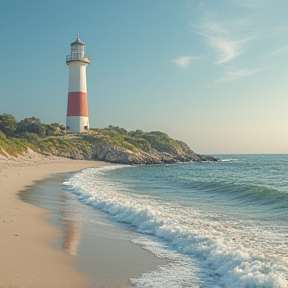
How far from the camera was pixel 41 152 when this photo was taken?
4062 cm

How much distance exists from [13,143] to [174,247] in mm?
31830

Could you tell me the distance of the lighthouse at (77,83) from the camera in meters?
46.8

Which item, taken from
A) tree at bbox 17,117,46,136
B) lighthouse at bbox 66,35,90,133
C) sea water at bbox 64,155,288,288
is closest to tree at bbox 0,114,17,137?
tree at bbox 17,117,46,136

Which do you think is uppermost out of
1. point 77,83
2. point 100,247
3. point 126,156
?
point 77,83

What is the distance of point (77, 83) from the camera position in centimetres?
4666

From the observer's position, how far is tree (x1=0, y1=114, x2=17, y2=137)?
4659 cm

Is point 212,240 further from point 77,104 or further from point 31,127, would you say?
point 31,127

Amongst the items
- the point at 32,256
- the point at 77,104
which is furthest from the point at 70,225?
the point at 77,104

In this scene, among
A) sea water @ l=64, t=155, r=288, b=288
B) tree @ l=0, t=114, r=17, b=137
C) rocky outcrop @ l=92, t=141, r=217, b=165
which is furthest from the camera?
rocky outcrop @ l=92, t=141, r=217, b=165

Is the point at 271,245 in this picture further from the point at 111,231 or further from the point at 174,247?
the point at 111,231

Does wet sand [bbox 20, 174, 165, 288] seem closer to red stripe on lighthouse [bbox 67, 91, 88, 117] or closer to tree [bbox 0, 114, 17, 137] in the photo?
red stripe on lighthouse [bbox 67, 91, 88, 117]

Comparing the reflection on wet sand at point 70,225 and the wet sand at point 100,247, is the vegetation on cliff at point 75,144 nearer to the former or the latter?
the reflection on wet sand at point 70,225

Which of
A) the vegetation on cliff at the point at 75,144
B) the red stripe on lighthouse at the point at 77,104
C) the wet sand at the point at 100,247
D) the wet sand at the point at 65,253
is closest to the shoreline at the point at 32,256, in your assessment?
the wet sand at the point at 65,253

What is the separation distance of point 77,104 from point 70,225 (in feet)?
132
